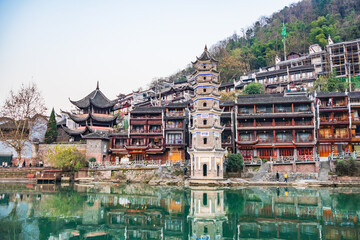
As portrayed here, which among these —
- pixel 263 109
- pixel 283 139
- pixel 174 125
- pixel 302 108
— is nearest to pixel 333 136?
pixel 302 108

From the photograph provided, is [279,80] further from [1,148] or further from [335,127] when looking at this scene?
[1,148]

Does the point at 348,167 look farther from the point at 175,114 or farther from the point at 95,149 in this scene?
the point at 95,149

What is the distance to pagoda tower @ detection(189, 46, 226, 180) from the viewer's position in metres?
34.2

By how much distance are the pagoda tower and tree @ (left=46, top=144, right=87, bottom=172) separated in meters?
16.2

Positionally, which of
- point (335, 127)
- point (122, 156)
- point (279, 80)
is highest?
point (279, 80)

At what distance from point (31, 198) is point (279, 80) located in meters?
53.9

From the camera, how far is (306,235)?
555 inches

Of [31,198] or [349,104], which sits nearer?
[31,198]

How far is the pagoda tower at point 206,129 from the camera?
3425 cm

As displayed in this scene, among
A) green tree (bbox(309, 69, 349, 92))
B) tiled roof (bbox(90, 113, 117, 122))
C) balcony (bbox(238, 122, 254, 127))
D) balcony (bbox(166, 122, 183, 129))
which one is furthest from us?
green tree (bbox(309, 69, 349, 92))

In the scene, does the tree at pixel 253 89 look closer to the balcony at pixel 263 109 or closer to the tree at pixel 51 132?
the balcony at pixel 263 109

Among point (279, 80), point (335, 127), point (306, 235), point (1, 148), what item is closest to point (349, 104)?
point (335, 127)

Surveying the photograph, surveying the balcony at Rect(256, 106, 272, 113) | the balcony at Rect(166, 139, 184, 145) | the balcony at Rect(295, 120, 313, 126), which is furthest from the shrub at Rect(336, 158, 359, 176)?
the balcony at Rect(166, 139, 184, 145)

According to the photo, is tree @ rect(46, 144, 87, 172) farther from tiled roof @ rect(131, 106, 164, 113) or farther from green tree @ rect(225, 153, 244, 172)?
green tree @ rect(225, 153, 244, 172)
